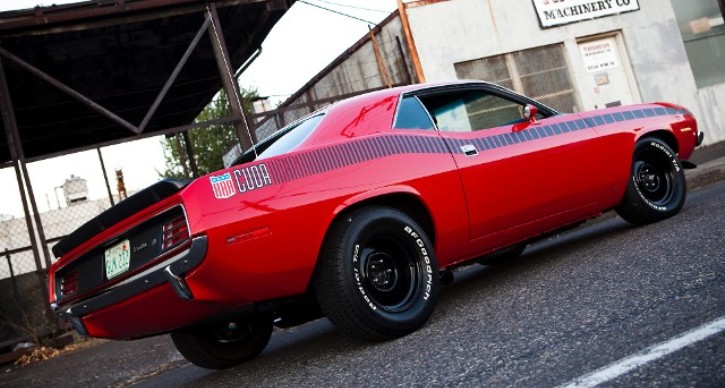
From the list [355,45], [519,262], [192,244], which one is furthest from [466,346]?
[355,45]

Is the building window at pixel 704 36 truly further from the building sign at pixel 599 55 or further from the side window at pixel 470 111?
the side window at pixel 470 111

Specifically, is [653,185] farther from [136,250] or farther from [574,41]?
[574,41]

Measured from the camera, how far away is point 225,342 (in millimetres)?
4238

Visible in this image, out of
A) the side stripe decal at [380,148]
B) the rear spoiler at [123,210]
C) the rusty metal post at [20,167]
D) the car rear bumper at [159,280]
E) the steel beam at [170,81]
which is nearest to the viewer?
the car rear bumper at [159,280]

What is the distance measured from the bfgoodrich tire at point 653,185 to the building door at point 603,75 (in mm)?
8094

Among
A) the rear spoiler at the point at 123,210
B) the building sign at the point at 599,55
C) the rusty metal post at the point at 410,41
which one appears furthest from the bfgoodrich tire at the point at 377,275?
the building sign at the point at 599,55

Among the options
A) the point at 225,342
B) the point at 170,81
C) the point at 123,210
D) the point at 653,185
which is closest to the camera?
the point at 123,210

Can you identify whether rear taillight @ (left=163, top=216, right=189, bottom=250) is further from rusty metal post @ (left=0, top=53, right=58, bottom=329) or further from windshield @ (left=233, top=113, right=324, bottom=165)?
rusty metal post @ (left=0, top=53, right=58, bottom=329)

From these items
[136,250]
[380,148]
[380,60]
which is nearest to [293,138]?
[380,148]

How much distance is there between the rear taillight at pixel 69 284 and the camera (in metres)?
3.75

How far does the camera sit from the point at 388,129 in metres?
3.94

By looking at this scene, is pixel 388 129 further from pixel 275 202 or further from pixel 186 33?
pixel 186 33

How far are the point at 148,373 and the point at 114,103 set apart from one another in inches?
358

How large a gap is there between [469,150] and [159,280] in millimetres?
1960
